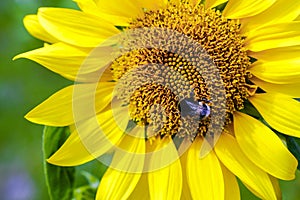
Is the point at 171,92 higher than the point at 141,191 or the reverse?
higher

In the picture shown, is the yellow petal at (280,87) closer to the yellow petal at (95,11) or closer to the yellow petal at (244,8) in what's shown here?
the yellow petal at (244,8)

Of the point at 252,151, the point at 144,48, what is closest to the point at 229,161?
the point at 252,151

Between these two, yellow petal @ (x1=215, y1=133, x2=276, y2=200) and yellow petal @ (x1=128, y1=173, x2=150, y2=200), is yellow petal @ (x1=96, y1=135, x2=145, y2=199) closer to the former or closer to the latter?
yellow petal @ (x1=128, y1=173, x2=150, y2=200)

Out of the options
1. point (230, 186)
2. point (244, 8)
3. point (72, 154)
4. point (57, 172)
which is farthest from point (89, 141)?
point (244, 8)

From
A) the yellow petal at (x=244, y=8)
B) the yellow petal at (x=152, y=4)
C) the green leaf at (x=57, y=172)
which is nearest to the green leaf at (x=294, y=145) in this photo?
the yellow petal at (x=244, y=8)

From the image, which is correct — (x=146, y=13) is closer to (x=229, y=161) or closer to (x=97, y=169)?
(x=229, y=161)

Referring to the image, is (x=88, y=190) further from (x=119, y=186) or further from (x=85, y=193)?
(x=119, y=186)
